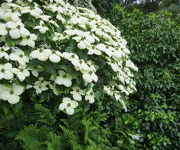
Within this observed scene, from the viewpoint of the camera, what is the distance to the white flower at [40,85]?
7.86 ft

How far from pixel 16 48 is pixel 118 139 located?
1622 millimetres

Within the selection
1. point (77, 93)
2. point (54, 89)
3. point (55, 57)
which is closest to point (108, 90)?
point (77, 93)

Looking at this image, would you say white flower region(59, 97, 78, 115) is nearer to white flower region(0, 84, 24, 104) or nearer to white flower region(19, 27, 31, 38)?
white flower region(0, 84, 24, 104)

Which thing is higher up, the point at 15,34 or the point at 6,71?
the point at 15,34

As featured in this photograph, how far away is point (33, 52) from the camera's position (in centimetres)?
232

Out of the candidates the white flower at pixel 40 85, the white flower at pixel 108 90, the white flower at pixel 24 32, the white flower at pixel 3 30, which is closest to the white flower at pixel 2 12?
the white flower at pixel 3 30

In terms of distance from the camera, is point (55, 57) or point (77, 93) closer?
point (55, 57)

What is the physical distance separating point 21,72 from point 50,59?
21 centimetres

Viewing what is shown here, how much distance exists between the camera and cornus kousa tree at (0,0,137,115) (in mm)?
2301

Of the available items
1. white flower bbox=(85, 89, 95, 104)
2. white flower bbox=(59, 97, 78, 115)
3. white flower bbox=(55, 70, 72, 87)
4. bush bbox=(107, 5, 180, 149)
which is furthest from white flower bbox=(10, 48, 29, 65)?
bush bbox=(107, 5, 180, 149)

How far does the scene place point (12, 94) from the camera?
225cm

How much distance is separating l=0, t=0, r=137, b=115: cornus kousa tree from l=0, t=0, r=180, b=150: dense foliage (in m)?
0.08

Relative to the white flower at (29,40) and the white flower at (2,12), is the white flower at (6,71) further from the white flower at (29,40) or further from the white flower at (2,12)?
the white flower at (2,12)

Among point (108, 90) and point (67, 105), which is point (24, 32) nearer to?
point (67, 105)
